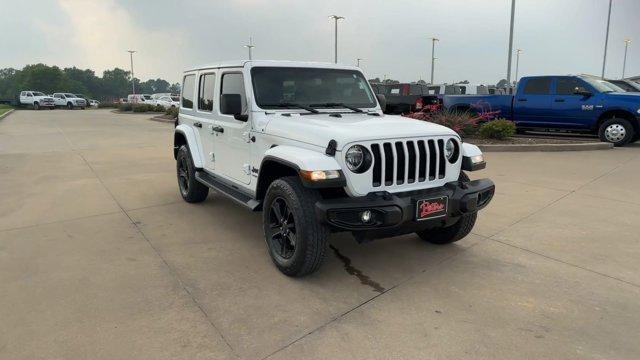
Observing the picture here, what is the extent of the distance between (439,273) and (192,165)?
135 inches

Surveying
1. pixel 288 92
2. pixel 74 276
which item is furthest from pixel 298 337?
pixel 288 92

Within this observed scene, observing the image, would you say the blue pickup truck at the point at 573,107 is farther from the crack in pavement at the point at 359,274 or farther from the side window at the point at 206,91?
the crack in pavement at the point at 359,274

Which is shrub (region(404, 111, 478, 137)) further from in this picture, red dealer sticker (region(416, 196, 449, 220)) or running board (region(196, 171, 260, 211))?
red dealer sticker (region(416, 196, 449, 220))

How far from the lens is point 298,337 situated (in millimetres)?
2961

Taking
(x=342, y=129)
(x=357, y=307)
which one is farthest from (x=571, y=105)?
(x=357, y=307)

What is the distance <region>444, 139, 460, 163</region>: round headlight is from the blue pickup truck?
910 centimetres

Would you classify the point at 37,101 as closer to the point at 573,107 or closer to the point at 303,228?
the point at 573,107

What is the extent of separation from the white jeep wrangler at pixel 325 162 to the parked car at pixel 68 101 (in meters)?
43.0

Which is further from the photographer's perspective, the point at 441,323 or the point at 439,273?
the point at 439,273

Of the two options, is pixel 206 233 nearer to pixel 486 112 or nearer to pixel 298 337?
pixel 298 337

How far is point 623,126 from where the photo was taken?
36.0 feet

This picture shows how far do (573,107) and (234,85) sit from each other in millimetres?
9756

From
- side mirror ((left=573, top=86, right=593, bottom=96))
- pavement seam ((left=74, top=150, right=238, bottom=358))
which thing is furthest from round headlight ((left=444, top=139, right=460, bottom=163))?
side mirror ((left=573, top=86, right=593, bottom=96))

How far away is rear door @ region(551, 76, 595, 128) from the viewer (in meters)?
11.3
